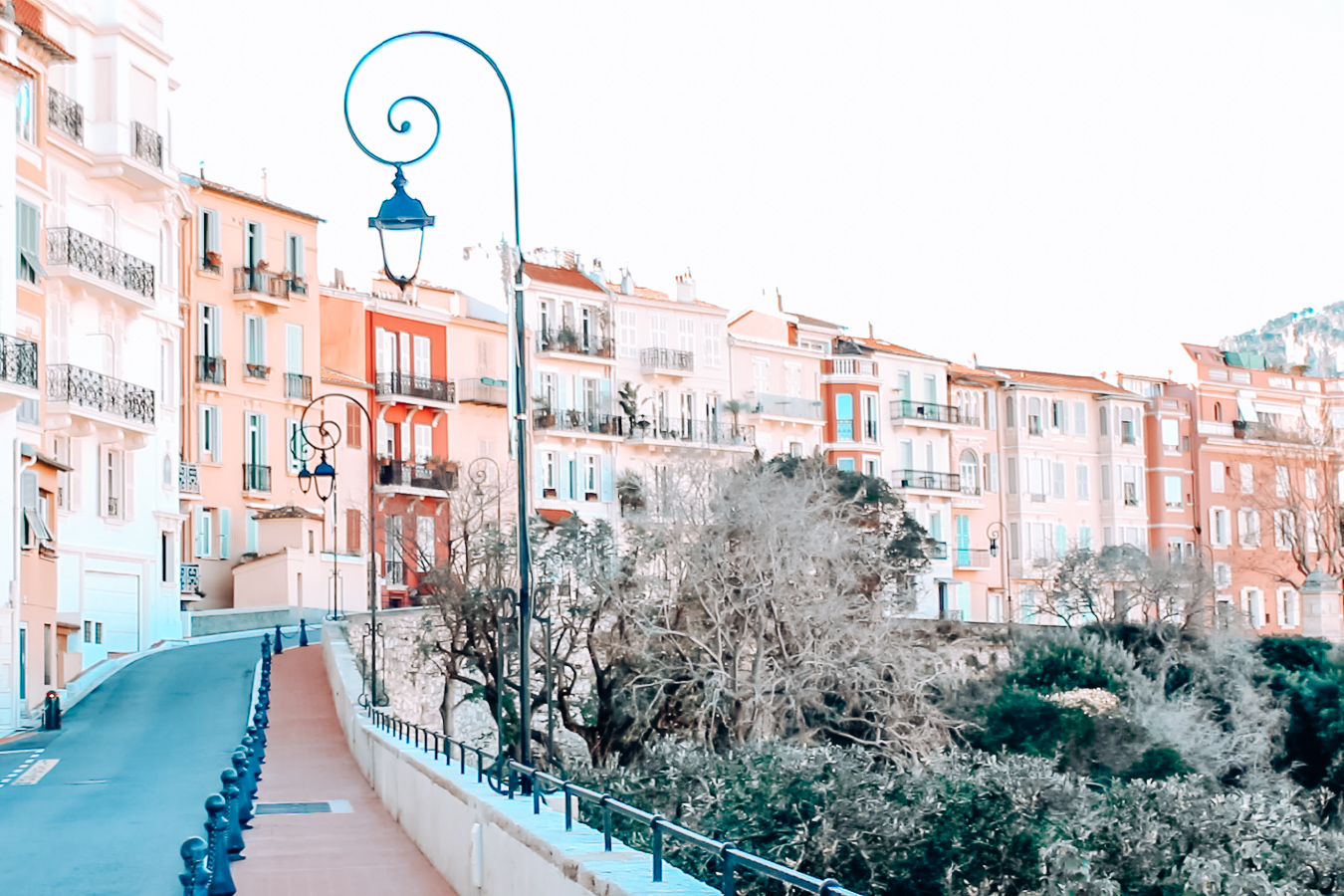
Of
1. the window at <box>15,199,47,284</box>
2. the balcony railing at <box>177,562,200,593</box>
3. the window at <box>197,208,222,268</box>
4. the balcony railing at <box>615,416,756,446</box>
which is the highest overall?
the window at <box>197,208,222,268</box>

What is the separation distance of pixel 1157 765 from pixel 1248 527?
45732mm

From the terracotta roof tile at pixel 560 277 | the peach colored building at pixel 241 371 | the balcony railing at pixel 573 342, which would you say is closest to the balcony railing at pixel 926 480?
the balcony railing at pixel 573 342

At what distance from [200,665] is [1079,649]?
2389 cm

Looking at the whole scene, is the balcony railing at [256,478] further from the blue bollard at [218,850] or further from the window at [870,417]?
the blue bollard at [218,850]

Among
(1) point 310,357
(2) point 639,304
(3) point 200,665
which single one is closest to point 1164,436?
(2) point 639,304

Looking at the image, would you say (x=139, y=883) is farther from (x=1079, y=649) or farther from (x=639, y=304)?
(x=639, y=304)

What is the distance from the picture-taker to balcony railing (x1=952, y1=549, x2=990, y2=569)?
72.9 m

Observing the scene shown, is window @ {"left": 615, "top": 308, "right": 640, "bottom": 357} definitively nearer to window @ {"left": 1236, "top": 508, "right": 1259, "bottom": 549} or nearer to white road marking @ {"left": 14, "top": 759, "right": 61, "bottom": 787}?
window @ {"left": 1236, "top": 508, "right": 1259, "bottom": 549}

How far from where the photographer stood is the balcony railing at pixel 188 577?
49.4 metres

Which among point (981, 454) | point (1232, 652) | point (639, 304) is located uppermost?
point (639, 304)

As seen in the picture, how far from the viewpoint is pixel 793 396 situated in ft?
229

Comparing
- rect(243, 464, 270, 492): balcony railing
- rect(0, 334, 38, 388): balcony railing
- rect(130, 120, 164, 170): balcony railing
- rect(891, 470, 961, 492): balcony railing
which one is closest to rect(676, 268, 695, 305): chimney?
rect(891, 470, 961, 492): balcony railing

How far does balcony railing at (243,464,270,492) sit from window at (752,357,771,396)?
2148 cm

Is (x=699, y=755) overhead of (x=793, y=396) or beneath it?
beneath
